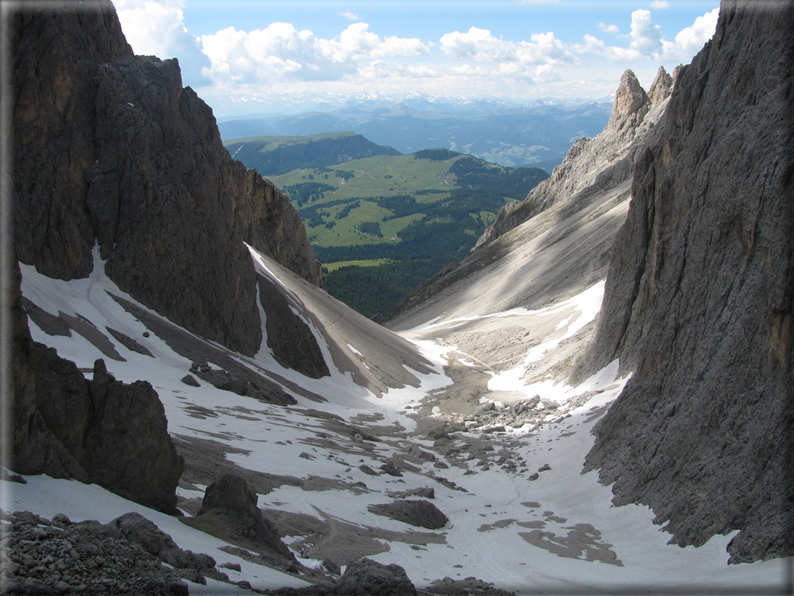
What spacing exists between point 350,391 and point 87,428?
36.2 metres

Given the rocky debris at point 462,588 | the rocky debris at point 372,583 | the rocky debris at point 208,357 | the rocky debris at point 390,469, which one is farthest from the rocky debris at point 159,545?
the rocky debris at point 208,357

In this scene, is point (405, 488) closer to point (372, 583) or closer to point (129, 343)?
point (372, 583)

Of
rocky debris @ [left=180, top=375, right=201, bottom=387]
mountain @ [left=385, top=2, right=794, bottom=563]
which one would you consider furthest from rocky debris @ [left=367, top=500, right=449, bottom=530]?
rocky debris @ [left=180, top=375, right=201, bottom=387]

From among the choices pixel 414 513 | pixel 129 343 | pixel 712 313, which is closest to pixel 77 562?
pixel 414 513

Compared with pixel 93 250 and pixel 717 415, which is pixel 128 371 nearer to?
pixel 93 250

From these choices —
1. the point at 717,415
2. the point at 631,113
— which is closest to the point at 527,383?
the point at 717,415

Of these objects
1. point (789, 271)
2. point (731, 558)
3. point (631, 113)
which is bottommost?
point (731, 558)

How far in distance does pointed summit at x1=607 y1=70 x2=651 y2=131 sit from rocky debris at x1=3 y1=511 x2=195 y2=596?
134862 mm

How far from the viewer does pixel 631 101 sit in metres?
129

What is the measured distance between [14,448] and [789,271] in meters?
22.1

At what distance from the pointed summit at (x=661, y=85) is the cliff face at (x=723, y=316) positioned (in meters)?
98.7

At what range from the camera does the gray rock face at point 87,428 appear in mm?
12688

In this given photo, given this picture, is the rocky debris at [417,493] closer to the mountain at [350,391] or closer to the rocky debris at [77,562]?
the mountain at [350,391]

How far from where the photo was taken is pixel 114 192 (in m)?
44.5
